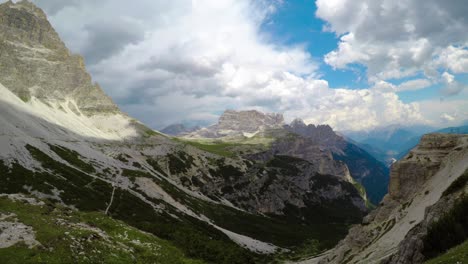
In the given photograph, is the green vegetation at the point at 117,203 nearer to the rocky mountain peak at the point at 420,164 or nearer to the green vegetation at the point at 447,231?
the green vegetation at the point at 447,231

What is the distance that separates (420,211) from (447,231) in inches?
1306

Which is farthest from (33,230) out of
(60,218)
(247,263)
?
(247,263)

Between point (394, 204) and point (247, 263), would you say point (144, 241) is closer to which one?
point (247, 263)

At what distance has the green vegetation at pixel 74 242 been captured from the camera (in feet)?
92.0

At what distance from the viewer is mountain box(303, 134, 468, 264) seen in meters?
35.4

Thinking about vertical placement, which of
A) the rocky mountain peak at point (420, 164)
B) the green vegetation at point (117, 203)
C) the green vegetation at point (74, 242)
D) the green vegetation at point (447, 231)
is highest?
the rocky mountain peak at point (420, 164)

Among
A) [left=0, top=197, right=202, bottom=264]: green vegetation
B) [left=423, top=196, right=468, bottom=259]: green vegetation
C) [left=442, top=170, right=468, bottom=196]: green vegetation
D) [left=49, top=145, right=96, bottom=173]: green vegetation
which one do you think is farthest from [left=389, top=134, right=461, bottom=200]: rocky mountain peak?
[left=49, top=145, right=96, bottom=173]: green vegetation

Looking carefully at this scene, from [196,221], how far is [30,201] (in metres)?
121

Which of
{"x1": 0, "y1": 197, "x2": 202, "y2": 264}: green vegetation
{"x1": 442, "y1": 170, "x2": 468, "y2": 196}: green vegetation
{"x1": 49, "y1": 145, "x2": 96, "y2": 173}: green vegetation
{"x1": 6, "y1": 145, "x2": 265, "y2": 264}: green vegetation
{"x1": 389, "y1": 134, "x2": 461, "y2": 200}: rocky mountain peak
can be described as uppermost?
{"x1": 389, "y1": 134, "x2": 461, "y2": 200}: rocky mountain peak

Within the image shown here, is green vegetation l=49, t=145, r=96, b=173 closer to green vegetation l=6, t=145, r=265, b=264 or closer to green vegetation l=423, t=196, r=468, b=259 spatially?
green vegetation l=6, t=145, r=265, b=264

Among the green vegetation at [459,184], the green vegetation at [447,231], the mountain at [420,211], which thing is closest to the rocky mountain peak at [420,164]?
the mountain at [420,211]

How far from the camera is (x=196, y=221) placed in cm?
16238

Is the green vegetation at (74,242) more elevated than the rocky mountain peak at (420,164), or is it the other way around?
the rocky mountain peak at (420,164)

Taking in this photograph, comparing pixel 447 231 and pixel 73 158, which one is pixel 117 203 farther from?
pixel 447 231
